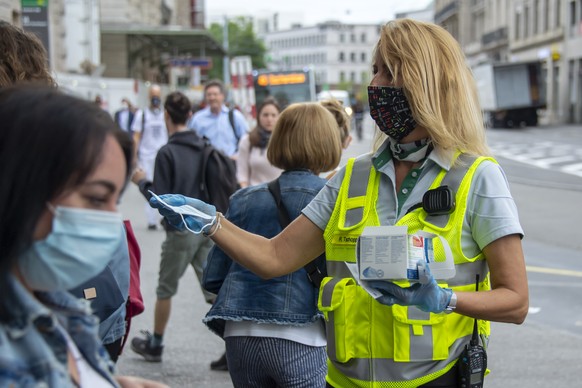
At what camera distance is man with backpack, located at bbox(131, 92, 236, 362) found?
6766 mm

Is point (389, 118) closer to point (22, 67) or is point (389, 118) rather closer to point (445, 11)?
point (22, 67)

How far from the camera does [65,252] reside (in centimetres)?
158

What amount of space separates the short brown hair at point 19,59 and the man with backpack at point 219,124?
853 centimetres

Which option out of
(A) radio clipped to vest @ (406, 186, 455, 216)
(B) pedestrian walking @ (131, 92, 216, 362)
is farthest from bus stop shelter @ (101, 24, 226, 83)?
(A) radio clipped to vest @ (406, 186, 455, 216)

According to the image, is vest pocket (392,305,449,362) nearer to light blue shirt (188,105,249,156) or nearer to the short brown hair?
the short brown hair

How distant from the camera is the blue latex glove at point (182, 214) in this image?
3025 millimetres

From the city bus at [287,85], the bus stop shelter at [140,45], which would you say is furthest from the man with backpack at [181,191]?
the bus stop shelter at [140,45]

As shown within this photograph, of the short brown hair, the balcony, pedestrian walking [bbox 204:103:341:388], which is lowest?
pedestrian walking [bbox 204:103:341:388]

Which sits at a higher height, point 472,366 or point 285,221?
point 285,221

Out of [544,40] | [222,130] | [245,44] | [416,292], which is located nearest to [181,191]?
[416,292]

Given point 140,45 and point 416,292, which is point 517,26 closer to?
point 140,45

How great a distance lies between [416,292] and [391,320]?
0.35 m

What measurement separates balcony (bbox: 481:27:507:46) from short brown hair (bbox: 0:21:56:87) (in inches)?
2897

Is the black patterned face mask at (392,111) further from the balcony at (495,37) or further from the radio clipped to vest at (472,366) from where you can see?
the balcony at (495,37)
